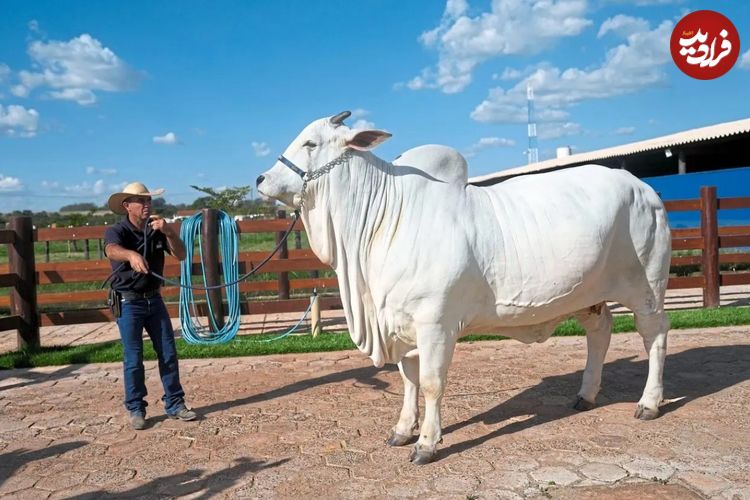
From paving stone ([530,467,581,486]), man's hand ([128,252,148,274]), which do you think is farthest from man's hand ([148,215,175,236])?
paving stone ([530,467,581,486])

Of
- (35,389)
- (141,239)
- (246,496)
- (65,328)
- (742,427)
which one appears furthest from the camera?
(65,328)

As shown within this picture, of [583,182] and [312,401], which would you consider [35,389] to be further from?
[583,182]

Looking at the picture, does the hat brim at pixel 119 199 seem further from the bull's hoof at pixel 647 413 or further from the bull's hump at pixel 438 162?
the bull's hoof at pixel 647 413

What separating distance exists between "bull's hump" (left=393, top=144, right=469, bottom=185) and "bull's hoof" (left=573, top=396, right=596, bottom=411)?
1.85 m

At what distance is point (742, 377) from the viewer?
5312 millimetres

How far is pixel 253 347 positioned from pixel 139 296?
2601 millimetres

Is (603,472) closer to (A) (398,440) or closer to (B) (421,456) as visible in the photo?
(B) (421,456)

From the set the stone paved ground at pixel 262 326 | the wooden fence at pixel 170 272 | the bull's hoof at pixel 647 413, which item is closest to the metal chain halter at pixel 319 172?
the bull's hoof at pixel 647 413

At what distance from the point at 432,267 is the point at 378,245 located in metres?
0.38

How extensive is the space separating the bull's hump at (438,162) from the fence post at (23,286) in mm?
5363

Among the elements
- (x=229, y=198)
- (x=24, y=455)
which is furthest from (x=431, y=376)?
(x=229, y=198)

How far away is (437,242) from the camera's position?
150 inches

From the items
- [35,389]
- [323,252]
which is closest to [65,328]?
[35,389]

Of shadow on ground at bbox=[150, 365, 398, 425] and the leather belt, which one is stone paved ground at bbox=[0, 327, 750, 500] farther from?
the leather belt
